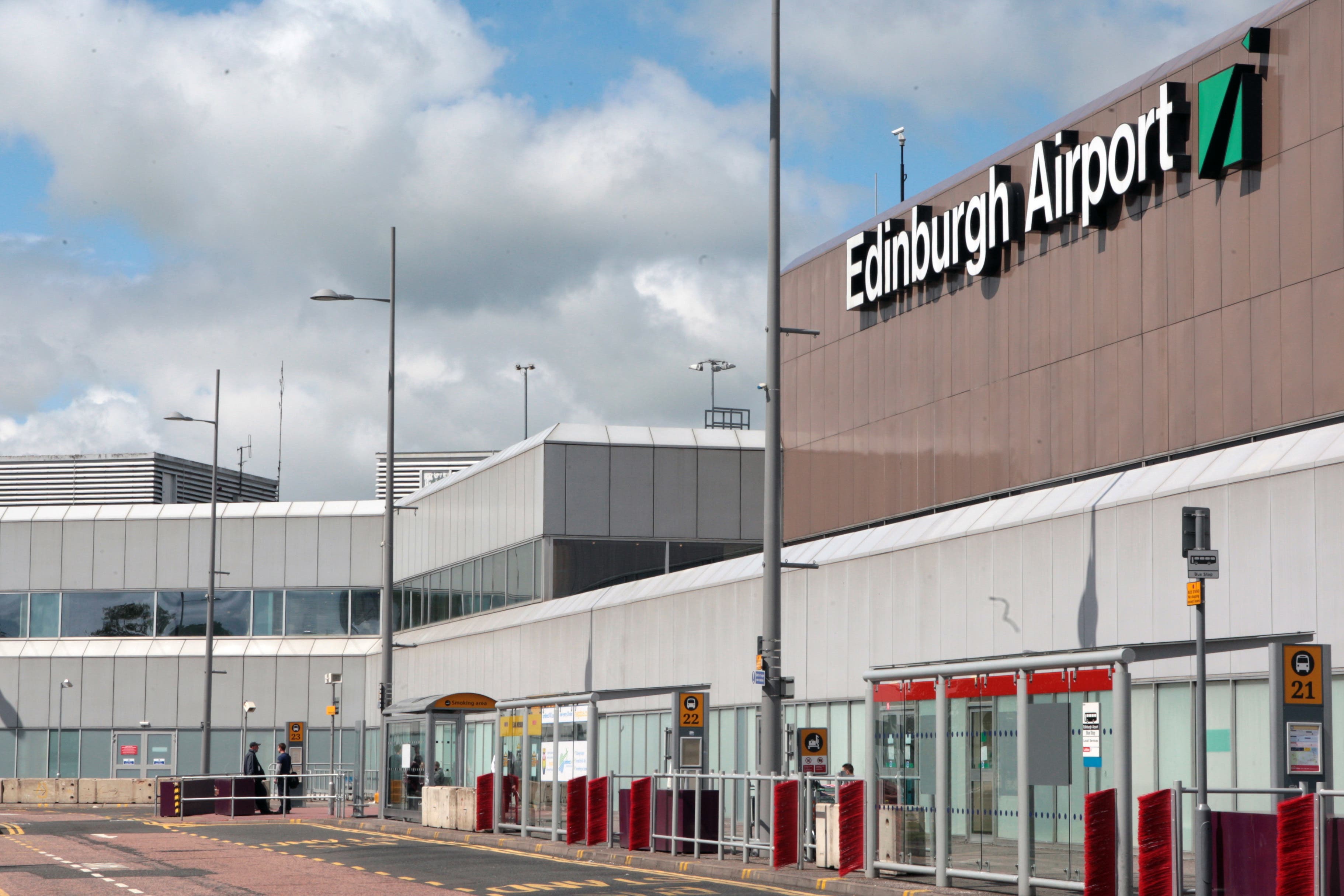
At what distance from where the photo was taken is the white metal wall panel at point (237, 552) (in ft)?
199

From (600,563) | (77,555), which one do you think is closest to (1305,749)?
(600,563)

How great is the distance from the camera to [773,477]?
22.1 meters

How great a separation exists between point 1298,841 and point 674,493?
107ft

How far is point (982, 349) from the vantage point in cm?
3072

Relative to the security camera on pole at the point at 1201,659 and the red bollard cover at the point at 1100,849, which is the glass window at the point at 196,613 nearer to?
the red bollard cover at the point at 1100,849

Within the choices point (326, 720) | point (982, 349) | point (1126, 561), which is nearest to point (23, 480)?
point (326, 720)

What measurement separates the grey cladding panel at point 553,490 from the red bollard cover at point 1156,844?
98.7ft

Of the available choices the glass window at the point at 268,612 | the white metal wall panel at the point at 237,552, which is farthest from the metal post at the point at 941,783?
the white metal wall panel at the point at 237,552

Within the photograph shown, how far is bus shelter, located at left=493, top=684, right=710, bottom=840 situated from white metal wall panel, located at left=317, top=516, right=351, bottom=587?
2957 cm

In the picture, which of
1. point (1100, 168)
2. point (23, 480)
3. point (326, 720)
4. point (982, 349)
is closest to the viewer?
point (1100, 168)

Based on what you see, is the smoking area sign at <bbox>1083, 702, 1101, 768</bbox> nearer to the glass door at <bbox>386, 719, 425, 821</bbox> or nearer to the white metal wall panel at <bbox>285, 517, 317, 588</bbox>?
the glass door at <bbox>386, 719, 425, 821</bbox>

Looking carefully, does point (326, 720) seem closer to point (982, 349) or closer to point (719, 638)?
point (719, 638)

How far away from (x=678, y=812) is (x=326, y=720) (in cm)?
3895

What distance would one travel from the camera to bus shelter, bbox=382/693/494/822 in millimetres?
33656
